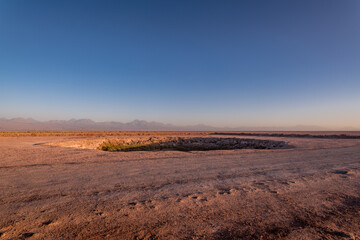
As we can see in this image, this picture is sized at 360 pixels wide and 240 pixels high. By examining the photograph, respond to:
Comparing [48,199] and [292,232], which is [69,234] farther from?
[292,232]

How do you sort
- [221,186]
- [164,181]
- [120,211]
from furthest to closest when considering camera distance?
1. [164,181]
2. [221,186]
3. [120,211]

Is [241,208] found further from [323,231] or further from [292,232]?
[323,231]

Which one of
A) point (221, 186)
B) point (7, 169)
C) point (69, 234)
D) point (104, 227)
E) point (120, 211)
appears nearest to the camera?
point (69, 234)

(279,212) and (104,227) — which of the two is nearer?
(104,227)

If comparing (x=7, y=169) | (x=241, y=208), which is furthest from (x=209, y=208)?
(x=7, y=169)

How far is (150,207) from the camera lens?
3291 mm

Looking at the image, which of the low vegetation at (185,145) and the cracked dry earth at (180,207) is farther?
the low vegetation at (185,145)

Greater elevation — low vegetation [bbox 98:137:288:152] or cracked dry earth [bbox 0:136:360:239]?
cracked dry earth [bbox 0:136:360:239]

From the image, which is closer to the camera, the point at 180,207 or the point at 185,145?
the point at 180,207

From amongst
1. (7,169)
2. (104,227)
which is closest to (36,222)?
(104,227)

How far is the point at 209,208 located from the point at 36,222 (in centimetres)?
259

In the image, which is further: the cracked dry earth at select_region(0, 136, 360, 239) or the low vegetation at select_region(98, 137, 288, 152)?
the low vegetation at select_region(98, 137, 288, 152)

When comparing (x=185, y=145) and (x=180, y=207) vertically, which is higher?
(x=180, y=207)

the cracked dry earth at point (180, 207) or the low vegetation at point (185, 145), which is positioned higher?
the cracked dry earth at point (180, 207)
